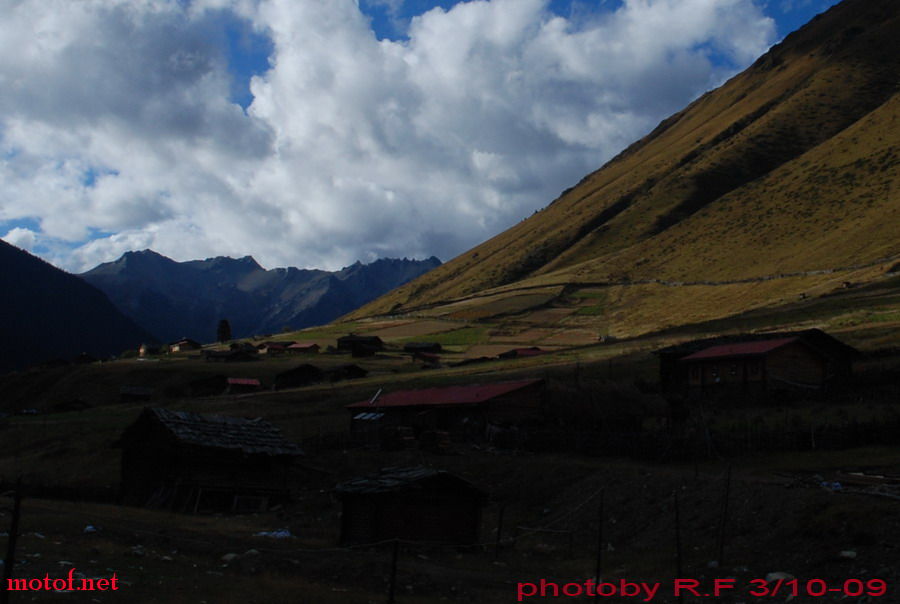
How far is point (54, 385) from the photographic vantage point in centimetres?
10794

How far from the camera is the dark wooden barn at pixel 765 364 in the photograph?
54.5 meters

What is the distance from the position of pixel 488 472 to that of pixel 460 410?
12.3 metres

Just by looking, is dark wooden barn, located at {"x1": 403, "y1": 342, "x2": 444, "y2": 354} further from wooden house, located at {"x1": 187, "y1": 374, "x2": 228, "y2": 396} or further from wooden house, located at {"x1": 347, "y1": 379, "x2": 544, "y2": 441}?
wooden house, located at {"x1": 347, "y1": 379, "x2": 544, "y2": 441}

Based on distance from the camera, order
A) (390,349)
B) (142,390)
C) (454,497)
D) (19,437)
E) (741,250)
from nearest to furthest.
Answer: (454,497) → (19,437) → (142,390) → (390,349) → (741,250)

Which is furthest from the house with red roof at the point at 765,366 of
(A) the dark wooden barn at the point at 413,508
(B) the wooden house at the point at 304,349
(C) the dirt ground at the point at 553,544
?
(B) the wooden house at the point at 304,349

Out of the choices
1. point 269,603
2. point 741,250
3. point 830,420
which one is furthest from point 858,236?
point 269,603

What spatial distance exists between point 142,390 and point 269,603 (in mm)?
83478

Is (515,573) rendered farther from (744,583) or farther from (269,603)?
(269,603)

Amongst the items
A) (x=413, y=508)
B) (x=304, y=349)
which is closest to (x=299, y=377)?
(x=304, y=349)

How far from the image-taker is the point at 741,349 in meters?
56.6

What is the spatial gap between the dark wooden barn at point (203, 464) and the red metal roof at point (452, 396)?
1257cm

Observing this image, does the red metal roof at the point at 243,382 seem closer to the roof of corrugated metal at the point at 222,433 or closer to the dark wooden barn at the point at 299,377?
the dark wooden barn at the point at 299,377

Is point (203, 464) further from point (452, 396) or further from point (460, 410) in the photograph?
point (452, 396)

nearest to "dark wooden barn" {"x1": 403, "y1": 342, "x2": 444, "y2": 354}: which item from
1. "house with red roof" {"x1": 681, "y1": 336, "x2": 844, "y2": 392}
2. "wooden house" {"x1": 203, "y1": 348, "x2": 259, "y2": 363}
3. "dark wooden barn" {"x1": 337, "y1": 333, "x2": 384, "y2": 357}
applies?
"dark wooden barn" {"x1": 337, "y1": 333, "x2": 384, "y2": 357}
